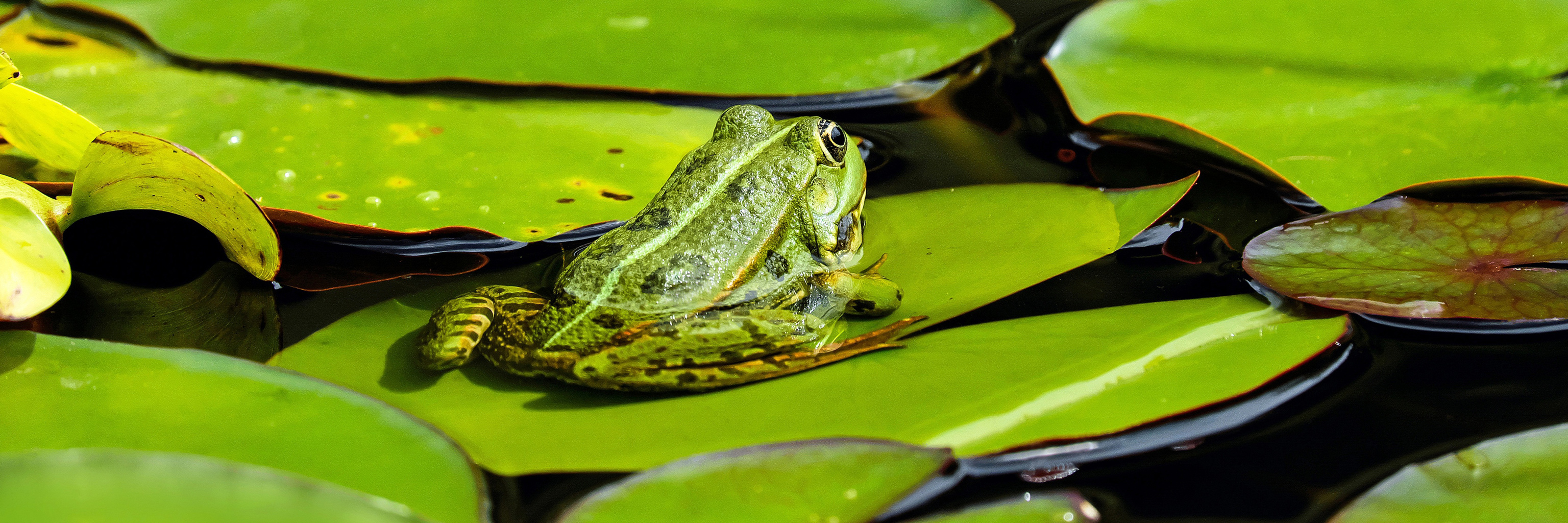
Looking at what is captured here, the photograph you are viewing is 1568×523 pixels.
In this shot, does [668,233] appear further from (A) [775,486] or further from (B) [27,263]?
(B) [27,263]

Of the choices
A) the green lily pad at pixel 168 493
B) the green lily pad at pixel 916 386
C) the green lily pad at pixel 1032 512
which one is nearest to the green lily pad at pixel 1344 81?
the green lily pad at pixel 916 386

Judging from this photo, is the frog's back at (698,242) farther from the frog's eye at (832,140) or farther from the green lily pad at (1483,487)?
the green lily pad at (1483,487)

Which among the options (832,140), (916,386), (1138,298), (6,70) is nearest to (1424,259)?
(1138,298)

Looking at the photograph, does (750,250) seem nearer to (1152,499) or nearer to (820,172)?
(820,172)

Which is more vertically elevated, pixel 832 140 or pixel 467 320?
pixel 832 140

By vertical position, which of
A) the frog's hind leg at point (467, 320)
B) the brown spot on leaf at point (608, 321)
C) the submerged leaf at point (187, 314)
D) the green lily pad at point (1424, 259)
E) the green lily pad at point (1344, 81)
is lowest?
the submerged leaf at point (187, 314)

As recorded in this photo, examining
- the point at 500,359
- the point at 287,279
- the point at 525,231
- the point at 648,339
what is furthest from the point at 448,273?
the point at 648,339
